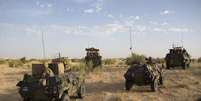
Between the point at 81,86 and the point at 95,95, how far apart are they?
1.42 meters

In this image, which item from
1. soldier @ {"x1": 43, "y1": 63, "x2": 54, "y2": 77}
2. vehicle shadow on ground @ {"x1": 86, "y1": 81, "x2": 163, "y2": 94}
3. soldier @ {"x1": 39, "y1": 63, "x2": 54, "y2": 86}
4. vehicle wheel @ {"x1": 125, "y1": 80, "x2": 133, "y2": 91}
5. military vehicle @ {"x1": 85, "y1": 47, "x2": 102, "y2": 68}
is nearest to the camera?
soldier @ {"x1": 39, "y1": 63, "x2": 54, "y2": 86}

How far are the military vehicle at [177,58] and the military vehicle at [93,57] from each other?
6138 millimetres

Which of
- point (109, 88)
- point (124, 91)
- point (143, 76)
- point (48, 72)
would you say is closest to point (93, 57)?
point (109, 88)

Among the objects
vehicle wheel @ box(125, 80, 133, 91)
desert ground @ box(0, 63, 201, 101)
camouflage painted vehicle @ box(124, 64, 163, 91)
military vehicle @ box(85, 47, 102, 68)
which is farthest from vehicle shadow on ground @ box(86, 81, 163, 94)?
military vehicle @ box(85, 47, 102, 68)

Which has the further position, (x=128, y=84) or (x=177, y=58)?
(x=177, y=58)

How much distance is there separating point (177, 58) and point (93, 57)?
7467 mm

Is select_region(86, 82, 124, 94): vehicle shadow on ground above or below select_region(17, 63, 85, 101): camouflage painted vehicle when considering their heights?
below

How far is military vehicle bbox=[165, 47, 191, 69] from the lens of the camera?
125 feet

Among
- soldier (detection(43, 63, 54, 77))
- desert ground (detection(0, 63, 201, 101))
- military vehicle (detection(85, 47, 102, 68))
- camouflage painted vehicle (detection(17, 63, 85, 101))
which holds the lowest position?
desert ground (detection(0, 63, 201, 101))

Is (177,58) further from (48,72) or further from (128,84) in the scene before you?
(48,72)

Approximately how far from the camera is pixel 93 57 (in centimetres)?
3825

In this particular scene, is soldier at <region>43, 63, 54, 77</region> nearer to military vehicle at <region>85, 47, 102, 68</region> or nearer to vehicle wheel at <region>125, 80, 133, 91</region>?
vehicle wheel at <region>125, 80, 133, 91</region>

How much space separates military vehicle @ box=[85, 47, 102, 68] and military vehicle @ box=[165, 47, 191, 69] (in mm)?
6138

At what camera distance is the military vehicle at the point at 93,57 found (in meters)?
38.0
